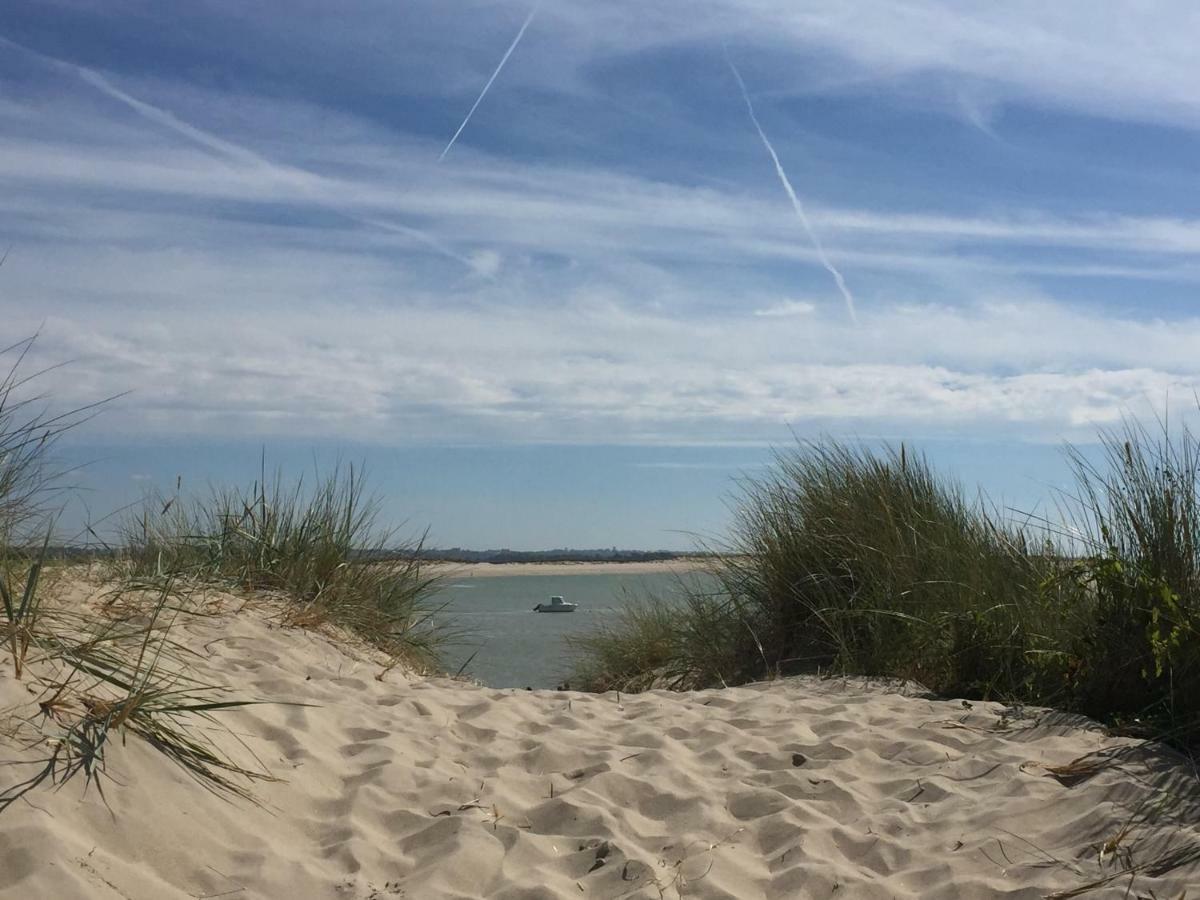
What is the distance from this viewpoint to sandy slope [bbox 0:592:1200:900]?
3.09 metres

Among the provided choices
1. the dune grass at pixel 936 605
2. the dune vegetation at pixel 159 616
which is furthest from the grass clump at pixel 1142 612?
the dune vegetation at pixel 159 616

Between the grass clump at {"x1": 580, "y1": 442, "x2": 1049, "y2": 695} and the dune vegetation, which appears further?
the grass clump at {"x1": 580, "y1": 442, "x2": 1049, "y2": 695}

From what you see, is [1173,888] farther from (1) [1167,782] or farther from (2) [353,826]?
(2) [353,826]

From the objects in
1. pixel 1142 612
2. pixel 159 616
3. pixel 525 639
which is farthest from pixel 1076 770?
pixel 525 639

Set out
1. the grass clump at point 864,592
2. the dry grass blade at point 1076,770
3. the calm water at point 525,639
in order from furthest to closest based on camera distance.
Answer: the calm water at point 525,639
the grass clump at point 864,592
the dry grass blade at point 1076,770

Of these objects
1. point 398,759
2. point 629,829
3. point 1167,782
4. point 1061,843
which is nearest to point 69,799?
point 398,759

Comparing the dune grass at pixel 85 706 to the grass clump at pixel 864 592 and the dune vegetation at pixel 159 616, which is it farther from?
the grass clump at pixel 864 592

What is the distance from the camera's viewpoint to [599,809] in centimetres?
371

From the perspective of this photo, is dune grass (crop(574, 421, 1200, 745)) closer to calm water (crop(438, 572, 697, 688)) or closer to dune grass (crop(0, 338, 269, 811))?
calm water (crop(438, 572, 697, 688))

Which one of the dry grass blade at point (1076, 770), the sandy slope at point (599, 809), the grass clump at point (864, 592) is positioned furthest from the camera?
the grass clump at point (864, 592)

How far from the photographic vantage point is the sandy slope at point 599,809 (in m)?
Result: 3.09

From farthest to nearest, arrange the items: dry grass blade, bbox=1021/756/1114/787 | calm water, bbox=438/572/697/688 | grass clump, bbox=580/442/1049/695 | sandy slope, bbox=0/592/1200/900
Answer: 1. calm water, bbox=438/572/697/688
2. grass clump, bbox=580/442/1049/695
3. dry grass blade, bbox=1021/756/1114/787
4. sandy slope, bbox=0/592/1200/900

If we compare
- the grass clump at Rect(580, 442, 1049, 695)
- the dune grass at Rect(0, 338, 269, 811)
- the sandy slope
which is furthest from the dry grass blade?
the dune grass at Rect(0, 338, 269, 811)

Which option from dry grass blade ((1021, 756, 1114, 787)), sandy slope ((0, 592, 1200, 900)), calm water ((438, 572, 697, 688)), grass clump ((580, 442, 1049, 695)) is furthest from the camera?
calm water ((438, 572, 697, 688))
